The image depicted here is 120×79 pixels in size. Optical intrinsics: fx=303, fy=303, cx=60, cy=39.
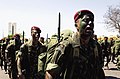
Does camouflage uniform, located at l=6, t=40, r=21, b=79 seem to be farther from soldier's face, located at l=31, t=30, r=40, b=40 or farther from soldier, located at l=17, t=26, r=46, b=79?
soldier's face, located at l=31, t=30, r=40, b=40

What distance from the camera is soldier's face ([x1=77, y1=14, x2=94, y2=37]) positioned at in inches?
129

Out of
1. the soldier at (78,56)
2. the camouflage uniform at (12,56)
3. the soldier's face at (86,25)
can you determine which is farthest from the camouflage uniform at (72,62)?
the camouflage uniform at (12,56)

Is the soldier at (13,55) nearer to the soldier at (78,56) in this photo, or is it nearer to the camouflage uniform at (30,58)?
the camouflage uniform at (30,58)

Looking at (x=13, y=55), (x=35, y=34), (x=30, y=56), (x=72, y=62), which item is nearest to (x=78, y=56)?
(x=72, y=62)

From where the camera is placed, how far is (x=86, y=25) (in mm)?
3334

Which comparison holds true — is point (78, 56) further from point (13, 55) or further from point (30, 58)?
point (13, 55)

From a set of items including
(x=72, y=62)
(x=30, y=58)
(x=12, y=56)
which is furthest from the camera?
(x=12, y=56)

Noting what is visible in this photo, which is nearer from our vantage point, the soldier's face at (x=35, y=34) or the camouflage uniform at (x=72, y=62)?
the camouflage uniform at (x=72, y=62)

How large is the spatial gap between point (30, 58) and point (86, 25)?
330cm

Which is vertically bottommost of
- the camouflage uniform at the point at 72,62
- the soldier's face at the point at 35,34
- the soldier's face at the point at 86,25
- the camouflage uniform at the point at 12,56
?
the camouflage uniform at the point at 12,56

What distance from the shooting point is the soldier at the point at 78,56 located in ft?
10.7

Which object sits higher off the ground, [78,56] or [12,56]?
[78,56]

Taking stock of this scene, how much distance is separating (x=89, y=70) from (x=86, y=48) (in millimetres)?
255

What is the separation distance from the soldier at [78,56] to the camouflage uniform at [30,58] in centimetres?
289
